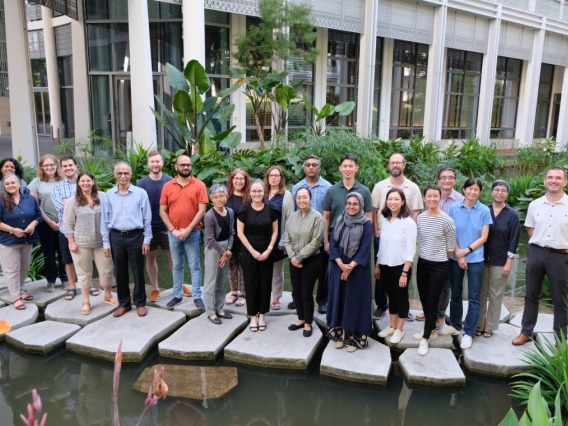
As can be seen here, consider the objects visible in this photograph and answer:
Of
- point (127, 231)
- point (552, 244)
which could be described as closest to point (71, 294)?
point (127, 231)

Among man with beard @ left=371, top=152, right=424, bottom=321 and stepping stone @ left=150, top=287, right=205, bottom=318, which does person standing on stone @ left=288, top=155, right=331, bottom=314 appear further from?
stepping stone @ left=150, top=287, right=205, bottom=318

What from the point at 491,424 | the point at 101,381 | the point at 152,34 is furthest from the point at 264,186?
the point at 152,34

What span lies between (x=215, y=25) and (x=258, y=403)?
13991 mm

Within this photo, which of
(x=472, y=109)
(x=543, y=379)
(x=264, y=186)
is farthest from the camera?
(x=472, y=109)

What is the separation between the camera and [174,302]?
5590mm

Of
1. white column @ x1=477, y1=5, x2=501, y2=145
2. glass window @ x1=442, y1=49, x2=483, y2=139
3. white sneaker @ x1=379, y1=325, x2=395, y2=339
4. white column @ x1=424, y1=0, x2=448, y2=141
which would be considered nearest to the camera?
white sneaker @ x1=379, y1=325, x2=395, y2=339

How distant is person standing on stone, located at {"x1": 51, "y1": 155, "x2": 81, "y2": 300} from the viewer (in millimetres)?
5484

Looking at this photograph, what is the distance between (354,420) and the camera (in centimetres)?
376

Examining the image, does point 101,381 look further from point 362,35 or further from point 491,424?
point 362,35

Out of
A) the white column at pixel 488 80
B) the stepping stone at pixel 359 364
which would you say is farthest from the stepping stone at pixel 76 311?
the white column at pixel 488 80

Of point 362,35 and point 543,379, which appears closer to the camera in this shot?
point 543,379

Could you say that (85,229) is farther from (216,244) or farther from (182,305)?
(216,244)

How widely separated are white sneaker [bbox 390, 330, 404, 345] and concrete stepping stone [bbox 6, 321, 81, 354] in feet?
10.5

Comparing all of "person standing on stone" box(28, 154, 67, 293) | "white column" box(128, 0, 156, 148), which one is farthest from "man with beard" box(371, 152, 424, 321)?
"white column" box(128, 0, 156, 148)
